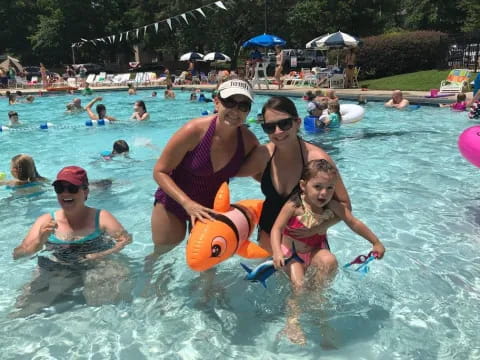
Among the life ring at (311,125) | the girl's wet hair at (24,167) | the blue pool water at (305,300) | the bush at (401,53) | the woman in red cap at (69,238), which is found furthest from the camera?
the bush at (401,53)

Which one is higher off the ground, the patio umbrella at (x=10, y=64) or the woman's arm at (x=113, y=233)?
the patio umbrella at (x=10, y=64)

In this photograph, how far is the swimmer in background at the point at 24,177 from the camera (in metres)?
5.82

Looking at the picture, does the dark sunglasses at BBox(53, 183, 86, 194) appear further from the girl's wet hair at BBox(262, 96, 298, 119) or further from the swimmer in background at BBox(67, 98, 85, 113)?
the swimmer in background at BBox(67, 98, 85, 113)

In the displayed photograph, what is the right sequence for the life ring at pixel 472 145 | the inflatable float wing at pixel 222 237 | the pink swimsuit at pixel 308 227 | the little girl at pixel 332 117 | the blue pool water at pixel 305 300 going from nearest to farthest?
the inflatable float wing at pixel 222 237 < the pink swimsuit at pixel 308 227 < the blue pool water at pixel 305 300 < the life ring at pixel 472 145 < the little girl at pixel 332 117

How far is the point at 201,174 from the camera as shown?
3090mm

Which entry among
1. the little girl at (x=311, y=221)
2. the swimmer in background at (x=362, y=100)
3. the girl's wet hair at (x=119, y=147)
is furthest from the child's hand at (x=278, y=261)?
the swimmer in background at (x=362, y=100)

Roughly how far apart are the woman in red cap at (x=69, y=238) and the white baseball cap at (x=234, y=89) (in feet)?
4.22

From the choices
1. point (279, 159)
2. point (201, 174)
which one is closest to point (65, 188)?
point (201, 174)

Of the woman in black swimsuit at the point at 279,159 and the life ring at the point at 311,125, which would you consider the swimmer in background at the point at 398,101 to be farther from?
the woman in black swimsuit at the point at 279,159

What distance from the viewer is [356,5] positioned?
34.6 meters

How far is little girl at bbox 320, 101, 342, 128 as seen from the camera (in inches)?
378

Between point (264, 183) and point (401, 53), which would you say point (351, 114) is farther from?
point (401, 53)

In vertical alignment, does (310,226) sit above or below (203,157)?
below

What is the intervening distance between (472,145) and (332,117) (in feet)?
15.9
